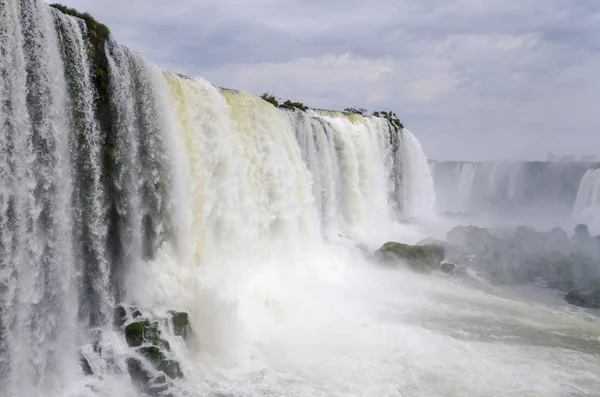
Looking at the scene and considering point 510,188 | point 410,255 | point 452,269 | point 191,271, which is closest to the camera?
point 191,271

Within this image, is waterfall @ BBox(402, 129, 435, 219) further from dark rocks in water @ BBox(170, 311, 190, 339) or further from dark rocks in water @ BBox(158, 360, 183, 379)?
dark rocks in water @ BBox(158, 360, 183, 379)

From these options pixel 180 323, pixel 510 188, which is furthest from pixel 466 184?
pixel 180 323

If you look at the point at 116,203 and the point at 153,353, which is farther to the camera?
the point at 116,203

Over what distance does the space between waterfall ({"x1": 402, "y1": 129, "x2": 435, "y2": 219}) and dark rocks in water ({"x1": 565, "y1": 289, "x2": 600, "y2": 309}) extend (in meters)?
11.5

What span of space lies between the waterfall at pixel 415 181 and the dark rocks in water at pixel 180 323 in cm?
1731

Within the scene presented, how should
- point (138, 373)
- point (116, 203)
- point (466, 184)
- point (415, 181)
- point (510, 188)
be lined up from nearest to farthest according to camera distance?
point (138, 373) < point (116, 203) < point (415, 181) < point (510, 188) < point (466, 184)

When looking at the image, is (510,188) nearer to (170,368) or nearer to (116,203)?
(116,203)

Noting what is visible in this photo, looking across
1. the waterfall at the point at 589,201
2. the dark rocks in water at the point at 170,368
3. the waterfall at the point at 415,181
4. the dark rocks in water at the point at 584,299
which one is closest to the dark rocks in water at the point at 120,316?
the dark rocks in water at the point at 170,368

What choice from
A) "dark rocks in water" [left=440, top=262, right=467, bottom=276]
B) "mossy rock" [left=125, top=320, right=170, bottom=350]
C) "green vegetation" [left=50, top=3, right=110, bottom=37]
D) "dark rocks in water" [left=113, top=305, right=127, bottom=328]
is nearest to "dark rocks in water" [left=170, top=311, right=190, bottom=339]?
"mossy rock" [left=125, top=320, right=170, bottom=350]

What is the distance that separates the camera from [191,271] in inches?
348

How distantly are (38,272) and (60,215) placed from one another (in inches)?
33.1

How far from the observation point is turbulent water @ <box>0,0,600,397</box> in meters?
6.27

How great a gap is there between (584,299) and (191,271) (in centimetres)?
962

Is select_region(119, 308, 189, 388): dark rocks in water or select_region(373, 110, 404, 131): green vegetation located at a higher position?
select_region(373, 110, 404, 131): green vegetation
